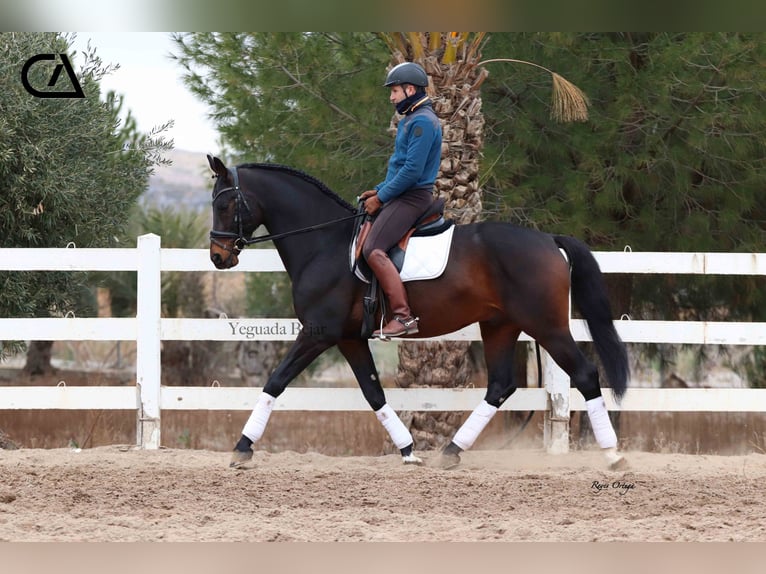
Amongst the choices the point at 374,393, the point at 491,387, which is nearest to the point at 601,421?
the point at 491,387

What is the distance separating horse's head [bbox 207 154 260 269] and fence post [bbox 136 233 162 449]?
1.16 m

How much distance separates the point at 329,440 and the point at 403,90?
20.0 ft

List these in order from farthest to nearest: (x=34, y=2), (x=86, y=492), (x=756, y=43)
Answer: (x=756, y=43) → (x=86, y=492) → (x=34, y=2)

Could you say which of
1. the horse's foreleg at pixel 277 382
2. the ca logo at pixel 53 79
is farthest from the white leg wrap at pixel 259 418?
the ca logo at pixel 53 79

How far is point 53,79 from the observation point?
1012cm

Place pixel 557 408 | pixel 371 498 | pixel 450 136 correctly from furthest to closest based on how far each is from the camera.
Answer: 1. pixel 450 136
2. pixel 557 408
3. pixel 371 498

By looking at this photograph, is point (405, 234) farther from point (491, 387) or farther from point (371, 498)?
point (371, 498)

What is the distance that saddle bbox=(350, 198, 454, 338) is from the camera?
23.0 feet

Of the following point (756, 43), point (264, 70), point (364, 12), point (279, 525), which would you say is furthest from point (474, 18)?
point (264, 70)

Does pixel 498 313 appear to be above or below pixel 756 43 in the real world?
below

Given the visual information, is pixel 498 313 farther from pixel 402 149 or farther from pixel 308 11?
pixel 308 11

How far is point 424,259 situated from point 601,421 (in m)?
1.70

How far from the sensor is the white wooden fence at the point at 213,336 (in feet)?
26.6

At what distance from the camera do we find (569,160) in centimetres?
1112
